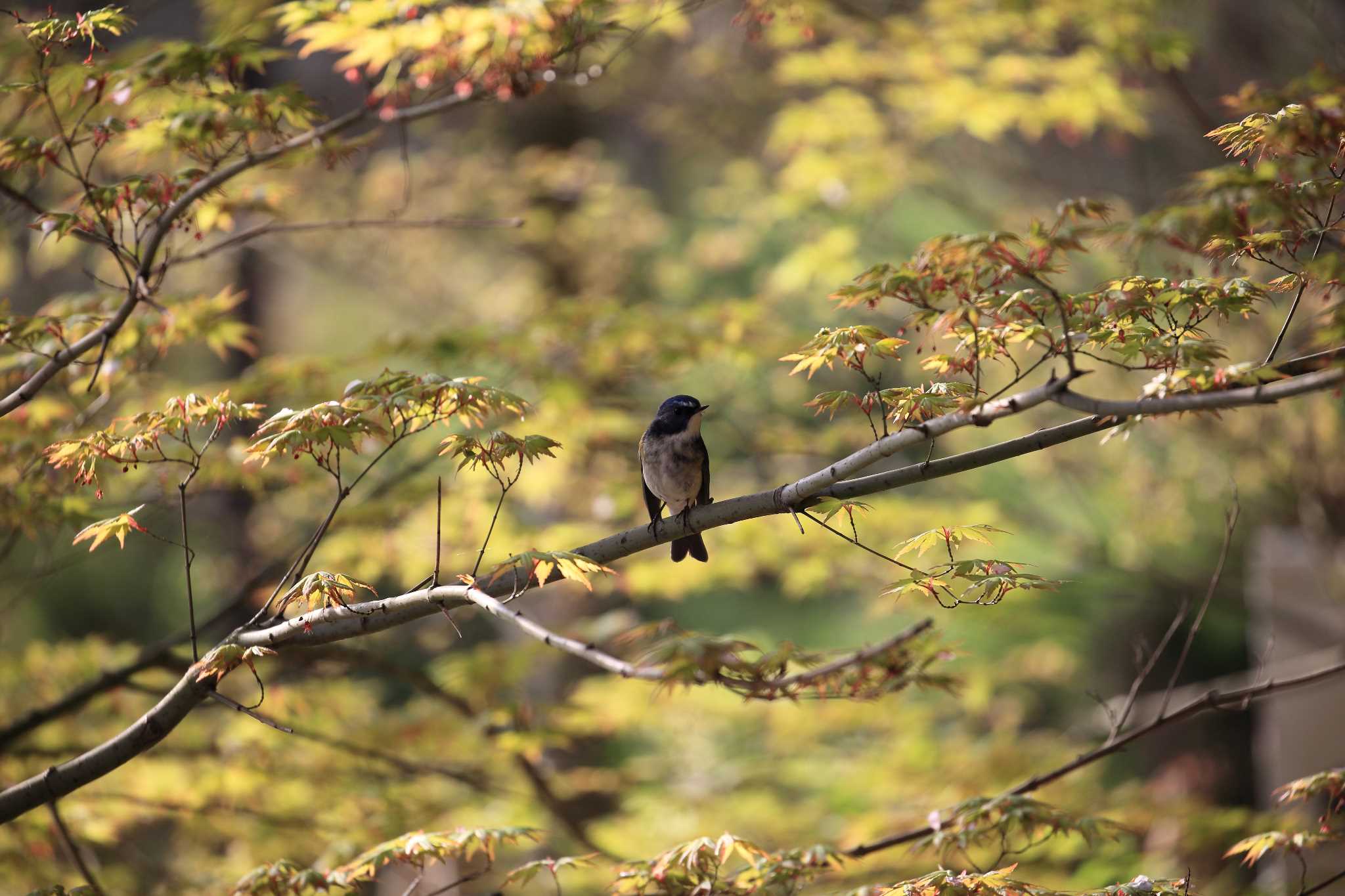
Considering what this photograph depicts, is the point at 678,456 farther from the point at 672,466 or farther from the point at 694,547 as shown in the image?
the point at 694,547

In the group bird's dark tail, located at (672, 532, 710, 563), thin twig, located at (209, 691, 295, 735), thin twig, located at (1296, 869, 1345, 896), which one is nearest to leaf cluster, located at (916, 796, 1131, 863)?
thin twig, located at (1296, 869, 1345, 896)

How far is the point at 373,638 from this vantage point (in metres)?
5.54

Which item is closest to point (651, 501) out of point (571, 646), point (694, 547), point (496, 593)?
point (694, 547)

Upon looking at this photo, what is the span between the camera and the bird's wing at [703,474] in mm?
4266

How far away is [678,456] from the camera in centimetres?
421

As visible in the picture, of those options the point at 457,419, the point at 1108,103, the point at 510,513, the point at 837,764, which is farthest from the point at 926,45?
the point at 837,764

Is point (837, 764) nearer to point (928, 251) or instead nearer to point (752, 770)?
point (752, 770)

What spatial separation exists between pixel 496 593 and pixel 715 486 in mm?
4979

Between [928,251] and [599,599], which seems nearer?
[928,251]

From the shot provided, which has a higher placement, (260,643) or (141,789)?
(260,643)

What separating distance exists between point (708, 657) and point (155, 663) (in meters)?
2.62

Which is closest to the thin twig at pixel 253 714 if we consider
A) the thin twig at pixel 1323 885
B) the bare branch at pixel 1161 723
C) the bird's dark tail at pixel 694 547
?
the bare branch at pixel 1161 723

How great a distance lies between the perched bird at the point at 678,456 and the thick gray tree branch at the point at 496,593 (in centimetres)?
122

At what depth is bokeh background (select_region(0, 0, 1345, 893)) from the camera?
4773 millimetres
